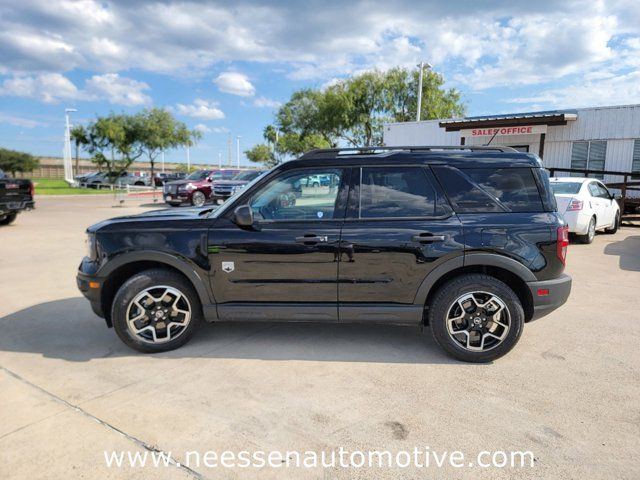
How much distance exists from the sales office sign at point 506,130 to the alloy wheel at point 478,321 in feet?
46.8

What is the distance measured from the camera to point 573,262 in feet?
26.7

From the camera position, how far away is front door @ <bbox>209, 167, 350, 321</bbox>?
3.86 m

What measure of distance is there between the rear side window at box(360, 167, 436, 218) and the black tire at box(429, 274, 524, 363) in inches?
26.3

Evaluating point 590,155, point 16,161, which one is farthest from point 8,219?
point 16,161

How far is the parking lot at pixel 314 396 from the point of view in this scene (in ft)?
8.77

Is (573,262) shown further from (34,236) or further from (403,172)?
(34,236)

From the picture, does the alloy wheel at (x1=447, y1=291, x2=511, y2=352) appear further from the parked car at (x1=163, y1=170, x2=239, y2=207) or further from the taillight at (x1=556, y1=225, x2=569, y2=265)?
the parked car at (x1=163, y1=170, x2=239, y2=207)

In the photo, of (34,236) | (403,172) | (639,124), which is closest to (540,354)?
Result: (403,172)

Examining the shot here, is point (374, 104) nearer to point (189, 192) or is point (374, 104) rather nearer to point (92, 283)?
point (189, 192)

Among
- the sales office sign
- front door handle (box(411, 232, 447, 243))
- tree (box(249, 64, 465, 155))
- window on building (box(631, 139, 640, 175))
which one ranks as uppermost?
tree (box(249, 64, 465, 155))

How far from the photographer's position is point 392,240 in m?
3.79

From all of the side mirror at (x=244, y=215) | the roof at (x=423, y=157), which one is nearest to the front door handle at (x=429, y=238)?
the roof at (x=423, y=157)

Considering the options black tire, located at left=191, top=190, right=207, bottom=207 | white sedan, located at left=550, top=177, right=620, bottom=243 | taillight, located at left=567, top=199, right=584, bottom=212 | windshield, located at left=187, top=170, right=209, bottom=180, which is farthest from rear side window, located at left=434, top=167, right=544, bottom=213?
windshield, located at left=187, top=170, right=209, bottom=180

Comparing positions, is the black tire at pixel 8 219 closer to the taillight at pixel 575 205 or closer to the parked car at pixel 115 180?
the taillight at pixel 575 205
